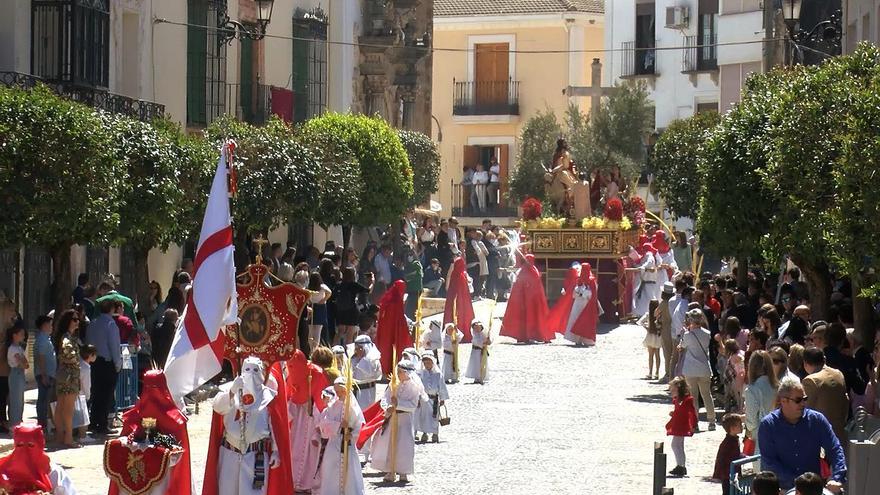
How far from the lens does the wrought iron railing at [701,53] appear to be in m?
54.2

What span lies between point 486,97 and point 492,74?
0.82m

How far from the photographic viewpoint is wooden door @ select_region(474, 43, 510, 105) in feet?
205

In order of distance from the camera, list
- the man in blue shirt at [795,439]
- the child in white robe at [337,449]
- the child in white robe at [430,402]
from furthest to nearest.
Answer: the child in white robe at [430,402] → the child in white robe at [337,449] → the man in blue shirt at [795,439]

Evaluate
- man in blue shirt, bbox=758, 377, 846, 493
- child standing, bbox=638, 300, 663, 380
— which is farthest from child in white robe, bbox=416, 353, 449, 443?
man in blue shirt, bbox=758, 377, 846, 493

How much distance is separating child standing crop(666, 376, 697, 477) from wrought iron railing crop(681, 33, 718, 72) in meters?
36.9

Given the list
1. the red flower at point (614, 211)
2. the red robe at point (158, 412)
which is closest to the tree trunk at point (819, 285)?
the red robe at point (158, 412)

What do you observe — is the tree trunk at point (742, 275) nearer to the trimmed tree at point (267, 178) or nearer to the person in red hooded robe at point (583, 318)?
the person in red hooded robe at point (583, 318)

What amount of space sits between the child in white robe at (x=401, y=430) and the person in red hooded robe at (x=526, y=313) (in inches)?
559

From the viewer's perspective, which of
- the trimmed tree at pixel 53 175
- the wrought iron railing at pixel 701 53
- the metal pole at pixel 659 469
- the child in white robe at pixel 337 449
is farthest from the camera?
the wrought iron railing at pixel 701 53

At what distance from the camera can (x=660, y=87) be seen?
2254 inches

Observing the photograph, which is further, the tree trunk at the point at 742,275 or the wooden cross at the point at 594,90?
the wooden cross at the point at 594,90

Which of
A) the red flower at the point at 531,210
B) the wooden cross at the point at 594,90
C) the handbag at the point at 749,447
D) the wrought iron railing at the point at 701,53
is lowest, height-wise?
the handbag at the point at 749,447

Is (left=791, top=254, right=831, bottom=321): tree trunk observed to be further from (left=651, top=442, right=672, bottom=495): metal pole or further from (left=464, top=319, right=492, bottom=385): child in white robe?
(left=651, top=442, right=672, bottom=495): metal pole

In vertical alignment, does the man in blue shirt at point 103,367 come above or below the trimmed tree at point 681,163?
below
